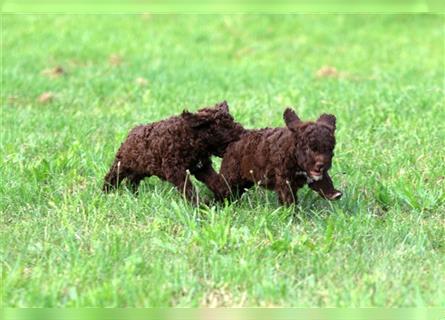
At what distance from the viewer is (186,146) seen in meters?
4.89

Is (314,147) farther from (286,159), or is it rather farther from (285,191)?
(285,191)

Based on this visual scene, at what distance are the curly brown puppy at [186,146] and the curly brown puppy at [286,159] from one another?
0.11m

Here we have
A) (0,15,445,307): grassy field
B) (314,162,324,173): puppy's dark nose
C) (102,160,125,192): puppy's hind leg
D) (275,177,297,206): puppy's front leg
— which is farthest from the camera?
(102,160,125,192): puppy's hind leg

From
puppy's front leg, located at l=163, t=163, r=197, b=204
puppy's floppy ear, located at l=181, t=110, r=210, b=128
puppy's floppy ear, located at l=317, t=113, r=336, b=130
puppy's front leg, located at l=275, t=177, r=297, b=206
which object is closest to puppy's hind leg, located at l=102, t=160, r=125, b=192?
puppy's front leg, located at l=163, t=163, r=197, b=204

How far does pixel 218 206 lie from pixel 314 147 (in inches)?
33.0

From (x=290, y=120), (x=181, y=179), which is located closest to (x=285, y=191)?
(x=290, y=120)

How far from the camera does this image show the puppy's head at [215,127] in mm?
4906

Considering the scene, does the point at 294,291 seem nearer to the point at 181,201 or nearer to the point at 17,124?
the point at 181,201

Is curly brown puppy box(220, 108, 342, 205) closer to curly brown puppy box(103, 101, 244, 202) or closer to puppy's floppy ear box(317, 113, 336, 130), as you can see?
puppy's floppy ear box(317, 113, 336, 130)

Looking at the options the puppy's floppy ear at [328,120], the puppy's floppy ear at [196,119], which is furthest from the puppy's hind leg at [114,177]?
the puppy's floppy ear at [328,120]

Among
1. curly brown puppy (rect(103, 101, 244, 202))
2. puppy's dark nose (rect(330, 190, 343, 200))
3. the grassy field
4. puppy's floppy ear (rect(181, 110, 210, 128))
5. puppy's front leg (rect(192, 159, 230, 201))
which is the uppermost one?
puppy's floppy ear (rect(181, 110, 210, 128))

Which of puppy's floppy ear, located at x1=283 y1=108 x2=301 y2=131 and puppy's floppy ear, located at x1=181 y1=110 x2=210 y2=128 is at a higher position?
puppy's floppy ear, located at x1=283 y1=108 x2=301 y2=131

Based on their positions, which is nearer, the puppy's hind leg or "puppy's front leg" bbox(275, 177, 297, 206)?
"puppy's front leg" bbox(275, 177, 297, 206)

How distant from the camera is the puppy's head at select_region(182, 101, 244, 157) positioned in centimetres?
491
